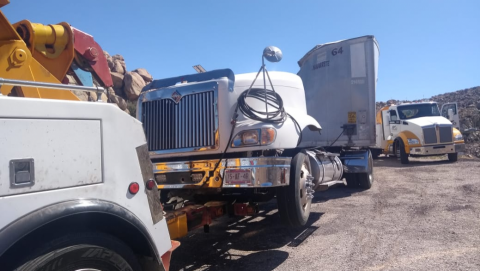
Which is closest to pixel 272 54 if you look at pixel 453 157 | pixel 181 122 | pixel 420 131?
pixel 181 122

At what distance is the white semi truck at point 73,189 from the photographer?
74.0 inches

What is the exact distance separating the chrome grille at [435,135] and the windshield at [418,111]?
3.76 ft

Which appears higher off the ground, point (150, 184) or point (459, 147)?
point (150, 184)

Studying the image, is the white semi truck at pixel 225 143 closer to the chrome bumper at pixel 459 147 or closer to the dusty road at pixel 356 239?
the dusty road at pixel 356 239

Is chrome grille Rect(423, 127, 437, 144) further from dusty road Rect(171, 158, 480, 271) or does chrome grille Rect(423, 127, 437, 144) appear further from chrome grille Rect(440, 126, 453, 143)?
dusty road Rect(171, 158, 480, 271)

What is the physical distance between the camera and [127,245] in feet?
8.31

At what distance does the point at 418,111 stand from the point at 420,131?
1423 millimetres

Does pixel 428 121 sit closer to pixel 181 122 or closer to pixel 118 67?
pixel 181 122

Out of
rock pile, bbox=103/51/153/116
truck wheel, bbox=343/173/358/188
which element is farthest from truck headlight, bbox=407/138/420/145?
rock pile, bbox=103/51/153/116

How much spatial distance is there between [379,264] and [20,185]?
3.91 metres

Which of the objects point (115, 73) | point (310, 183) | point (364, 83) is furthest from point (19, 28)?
point (115, 73)

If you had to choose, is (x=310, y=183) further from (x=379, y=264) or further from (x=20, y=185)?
(x=20, y=185)

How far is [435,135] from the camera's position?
15359 millimetres

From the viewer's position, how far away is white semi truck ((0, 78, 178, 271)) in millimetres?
1879
